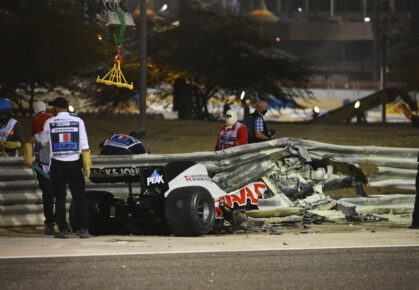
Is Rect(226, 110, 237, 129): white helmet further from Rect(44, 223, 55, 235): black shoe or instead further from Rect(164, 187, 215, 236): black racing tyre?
Rect(44, 223, 55, 235): black shoe

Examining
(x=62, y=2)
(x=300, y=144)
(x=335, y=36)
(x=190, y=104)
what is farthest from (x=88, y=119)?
(x=335, y=36)

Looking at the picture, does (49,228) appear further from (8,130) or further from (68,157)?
(8,130)

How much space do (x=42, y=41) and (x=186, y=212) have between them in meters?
16.2

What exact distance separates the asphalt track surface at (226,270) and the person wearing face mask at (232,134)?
3337 mm

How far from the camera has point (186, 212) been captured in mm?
9672

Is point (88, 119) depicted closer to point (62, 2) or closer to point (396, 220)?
point (62, 2)

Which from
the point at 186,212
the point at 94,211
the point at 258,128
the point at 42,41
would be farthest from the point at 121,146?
the point at 42,41

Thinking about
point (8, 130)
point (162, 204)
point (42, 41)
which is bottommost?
point (162, 204)

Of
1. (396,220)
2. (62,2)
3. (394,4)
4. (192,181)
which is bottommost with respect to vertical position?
(396,220)

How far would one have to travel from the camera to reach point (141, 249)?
28.7 feet

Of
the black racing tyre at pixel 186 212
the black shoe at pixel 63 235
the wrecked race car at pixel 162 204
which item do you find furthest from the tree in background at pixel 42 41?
the black racing tyre at pixel 186 212

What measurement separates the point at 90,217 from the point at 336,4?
100613mm

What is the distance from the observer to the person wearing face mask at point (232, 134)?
1183cm

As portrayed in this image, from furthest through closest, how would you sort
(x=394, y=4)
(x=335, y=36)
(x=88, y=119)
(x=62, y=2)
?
(x=394, y=4) → (x=335, y=36) → (x=62, y=2) → (x=88, y=119)
